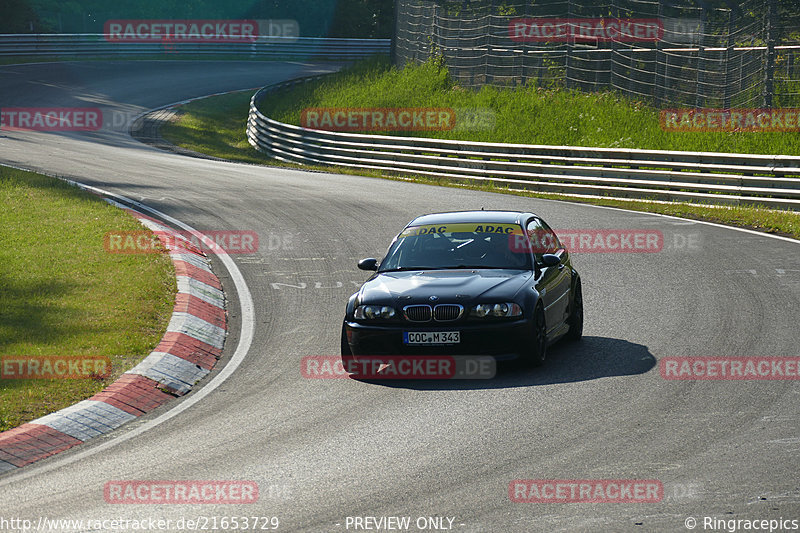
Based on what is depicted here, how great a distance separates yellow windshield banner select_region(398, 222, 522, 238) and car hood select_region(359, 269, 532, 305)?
29.5 inches

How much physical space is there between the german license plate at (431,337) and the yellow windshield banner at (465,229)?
1.84m

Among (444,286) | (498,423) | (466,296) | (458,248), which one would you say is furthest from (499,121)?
(498,423)

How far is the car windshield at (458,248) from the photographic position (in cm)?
1073

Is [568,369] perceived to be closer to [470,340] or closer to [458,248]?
[470,340]

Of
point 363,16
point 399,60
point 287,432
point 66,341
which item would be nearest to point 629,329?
point 287,432

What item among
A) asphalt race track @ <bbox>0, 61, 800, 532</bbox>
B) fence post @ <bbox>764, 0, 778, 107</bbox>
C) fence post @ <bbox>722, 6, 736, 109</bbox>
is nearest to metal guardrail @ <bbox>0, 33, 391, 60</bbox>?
fence post @ <bbox>722, 6, 736, 109</bbox>

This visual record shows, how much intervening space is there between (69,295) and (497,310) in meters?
5.61

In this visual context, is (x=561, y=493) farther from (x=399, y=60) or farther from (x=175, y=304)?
(x=399, y=60)

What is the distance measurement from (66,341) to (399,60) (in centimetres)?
3113

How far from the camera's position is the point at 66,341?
34.9 ft

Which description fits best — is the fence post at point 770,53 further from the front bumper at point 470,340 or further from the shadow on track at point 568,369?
the front bumper at point 470,340

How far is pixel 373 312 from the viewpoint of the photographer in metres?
9.91

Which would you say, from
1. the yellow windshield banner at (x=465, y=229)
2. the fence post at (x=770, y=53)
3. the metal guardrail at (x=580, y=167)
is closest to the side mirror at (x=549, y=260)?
the yellow windshield banner at (x=465, y=229)

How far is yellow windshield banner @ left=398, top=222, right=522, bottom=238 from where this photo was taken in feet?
36.6
